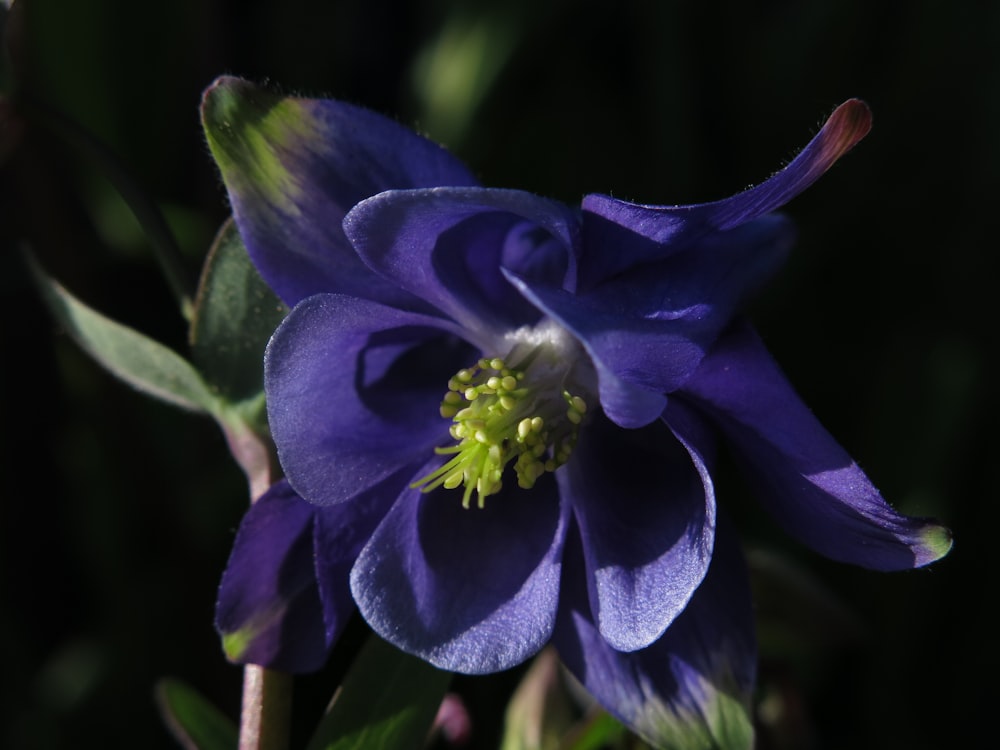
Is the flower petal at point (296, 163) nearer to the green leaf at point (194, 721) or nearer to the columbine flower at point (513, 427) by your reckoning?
the columbine flower at point (513, 427)

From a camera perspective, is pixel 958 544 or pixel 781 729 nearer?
pixel 781 729

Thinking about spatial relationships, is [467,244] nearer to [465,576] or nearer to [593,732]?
[465,576]

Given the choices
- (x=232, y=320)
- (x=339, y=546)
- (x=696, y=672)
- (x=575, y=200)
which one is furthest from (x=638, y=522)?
(x=575, y=200)

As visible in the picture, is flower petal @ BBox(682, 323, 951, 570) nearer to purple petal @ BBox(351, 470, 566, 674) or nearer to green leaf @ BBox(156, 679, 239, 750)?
purple petal @ BBox(351, 470, 566, 674)

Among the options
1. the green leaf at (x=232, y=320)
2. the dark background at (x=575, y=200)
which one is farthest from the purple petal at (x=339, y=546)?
the dark background at (x=575, y=200)

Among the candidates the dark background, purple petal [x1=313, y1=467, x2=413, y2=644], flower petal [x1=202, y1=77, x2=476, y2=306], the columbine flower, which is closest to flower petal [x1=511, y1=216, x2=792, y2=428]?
the columbine flower

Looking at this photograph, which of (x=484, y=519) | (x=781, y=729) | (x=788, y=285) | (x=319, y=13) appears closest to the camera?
(x=484, y=519)

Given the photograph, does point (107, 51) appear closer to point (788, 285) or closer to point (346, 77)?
point (346, 77)

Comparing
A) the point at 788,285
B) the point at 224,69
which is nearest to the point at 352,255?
the point at 224,69
